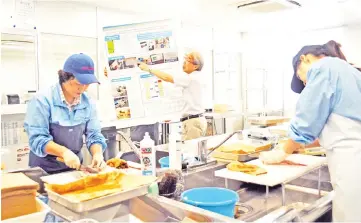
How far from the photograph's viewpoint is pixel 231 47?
7352 millimetres

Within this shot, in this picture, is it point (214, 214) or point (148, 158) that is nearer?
point (214, 214)

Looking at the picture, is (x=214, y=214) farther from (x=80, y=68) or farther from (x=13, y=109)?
(x=13, y=109)

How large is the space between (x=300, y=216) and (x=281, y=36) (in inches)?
262

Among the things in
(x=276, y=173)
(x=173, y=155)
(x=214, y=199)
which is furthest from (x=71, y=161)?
(x=276, y=173)

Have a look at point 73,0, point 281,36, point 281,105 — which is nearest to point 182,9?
point 73,0

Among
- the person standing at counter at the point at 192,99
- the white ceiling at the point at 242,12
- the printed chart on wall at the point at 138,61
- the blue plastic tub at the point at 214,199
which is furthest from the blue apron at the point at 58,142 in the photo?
the white ceiling at the point at 242,12

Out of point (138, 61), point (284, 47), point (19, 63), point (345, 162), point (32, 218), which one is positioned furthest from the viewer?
point (284, 47)

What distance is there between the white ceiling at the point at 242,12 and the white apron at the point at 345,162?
3.30 m

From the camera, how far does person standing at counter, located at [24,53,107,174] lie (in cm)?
193

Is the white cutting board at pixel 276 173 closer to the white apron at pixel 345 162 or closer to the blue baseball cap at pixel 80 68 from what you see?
the white apron at pixel 345 162

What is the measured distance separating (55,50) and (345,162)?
4211 millimetres

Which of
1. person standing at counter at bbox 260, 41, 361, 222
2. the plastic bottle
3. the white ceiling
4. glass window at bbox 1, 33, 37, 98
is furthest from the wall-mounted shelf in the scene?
person standing at counter at bbox 260, 41, 361, 222

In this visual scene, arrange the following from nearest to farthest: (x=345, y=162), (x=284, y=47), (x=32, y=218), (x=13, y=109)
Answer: (x=32, y=218), (x=345, y=162), (x=13, y=109), (x=284, y=47)

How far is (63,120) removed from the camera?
6.68 ft
